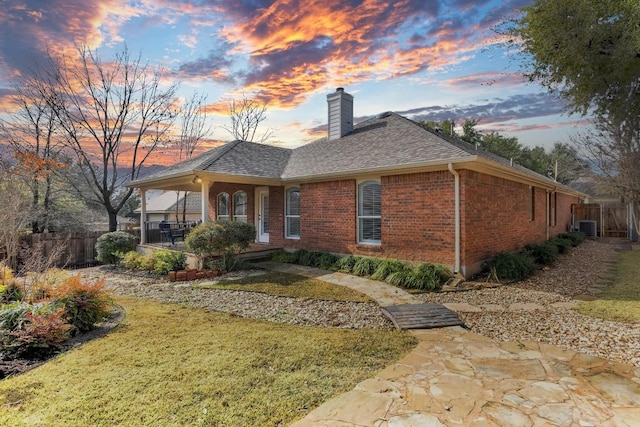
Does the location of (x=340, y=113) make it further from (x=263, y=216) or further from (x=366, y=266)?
(x=366, y=266)

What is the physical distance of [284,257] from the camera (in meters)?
11.4

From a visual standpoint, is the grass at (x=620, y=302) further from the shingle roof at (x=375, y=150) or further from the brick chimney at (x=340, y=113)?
the brick chimney at (x=340, y=113)

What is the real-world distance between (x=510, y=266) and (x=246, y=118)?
2486 cm

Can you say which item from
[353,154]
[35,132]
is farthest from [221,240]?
[35,132]

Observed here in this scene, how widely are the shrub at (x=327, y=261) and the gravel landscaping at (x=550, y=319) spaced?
3.57 metres

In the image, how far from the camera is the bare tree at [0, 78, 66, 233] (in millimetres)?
15148

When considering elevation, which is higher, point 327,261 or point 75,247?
point 75,247

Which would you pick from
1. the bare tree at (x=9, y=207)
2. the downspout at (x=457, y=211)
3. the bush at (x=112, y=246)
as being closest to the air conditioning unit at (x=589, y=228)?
the downspout at (x=457, y=211)

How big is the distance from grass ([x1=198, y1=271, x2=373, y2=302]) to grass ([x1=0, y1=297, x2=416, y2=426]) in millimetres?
2024

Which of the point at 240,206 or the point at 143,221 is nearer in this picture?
the point at 143,221

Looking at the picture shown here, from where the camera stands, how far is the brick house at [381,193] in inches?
329

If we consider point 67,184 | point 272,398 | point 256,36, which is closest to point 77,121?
point 67,184

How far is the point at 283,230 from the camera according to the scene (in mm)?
12570

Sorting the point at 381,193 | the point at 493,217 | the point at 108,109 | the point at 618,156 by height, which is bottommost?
the point at 493,217
